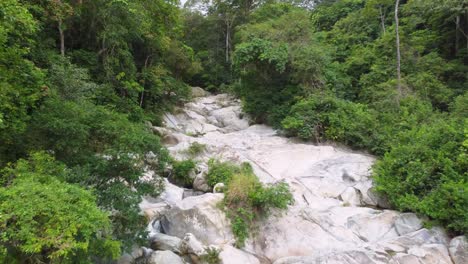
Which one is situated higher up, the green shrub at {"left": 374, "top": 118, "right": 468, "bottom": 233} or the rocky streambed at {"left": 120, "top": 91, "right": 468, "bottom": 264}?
the green shrub at {"left": 374, "top": 118, "right": 468, "bottom": 233}

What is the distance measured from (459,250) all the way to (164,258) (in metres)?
6.47

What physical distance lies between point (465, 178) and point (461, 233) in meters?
1.40

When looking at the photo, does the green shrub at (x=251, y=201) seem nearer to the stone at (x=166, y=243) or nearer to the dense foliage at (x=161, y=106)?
the dense foliage at (x=161, y=106)

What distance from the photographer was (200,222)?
22.9ft

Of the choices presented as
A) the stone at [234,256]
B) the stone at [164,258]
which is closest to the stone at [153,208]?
the stone at [164,258]

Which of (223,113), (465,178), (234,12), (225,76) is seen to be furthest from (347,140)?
(234,12)

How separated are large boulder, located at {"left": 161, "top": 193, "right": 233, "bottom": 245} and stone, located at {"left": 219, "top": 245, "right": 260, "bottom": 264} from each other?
0.32m

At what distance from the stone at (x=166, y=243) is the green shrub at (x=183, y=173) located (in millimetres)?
3325

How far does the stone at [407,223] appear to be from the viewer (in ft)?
24.0

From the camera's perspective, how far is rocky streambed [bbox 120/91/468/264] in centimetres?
628

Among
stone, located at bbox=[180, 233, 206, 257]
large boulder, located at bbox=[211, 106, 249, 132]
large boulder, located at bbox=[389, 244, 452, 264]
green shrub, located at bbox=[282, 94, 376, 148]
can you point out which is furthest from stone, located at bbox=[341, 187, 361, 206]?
large boulder, located at bbox=[211, 106, 249, 132]

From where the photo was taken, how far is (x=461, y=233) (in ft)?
22.5

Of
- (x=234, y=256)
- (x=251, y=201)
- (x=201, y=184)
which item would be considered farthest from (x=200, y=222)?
(x=201, y=184)

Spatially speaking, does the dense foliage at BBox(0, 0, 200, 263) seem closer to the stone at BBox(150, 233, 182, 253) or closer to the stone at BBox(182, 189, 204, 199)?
the stone at BBox(150, 233, 182, 253)
